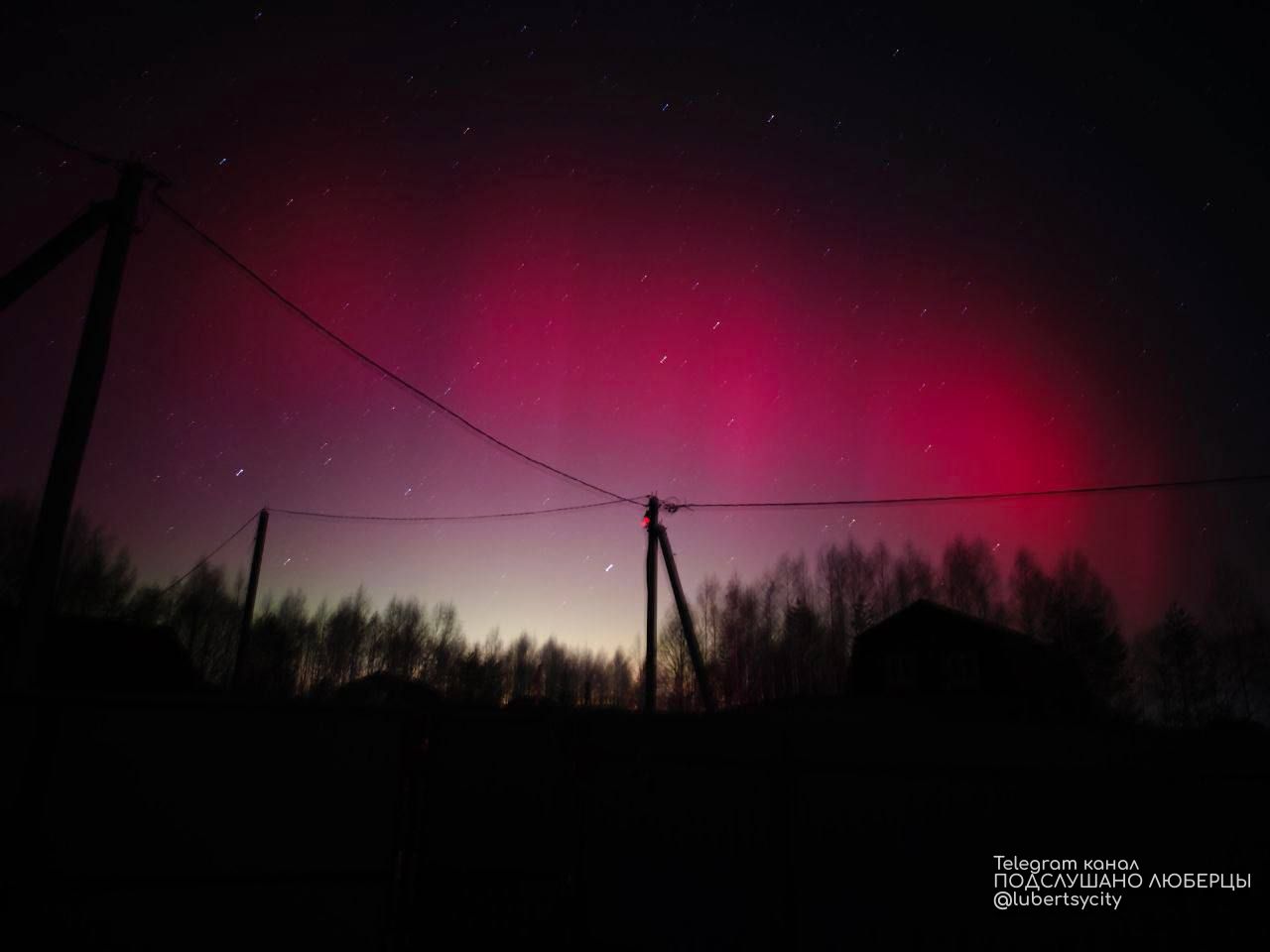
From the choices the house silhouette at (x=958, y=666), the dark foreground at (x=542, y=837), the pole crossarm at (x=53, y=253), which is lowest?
the dark foreground at (x=542, y=837)

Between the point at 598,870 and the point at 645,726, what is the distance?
4445 mm

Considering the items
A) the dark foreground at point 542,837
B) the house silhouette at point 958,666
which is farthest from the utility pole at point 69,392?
the house silhouette at point 958,666

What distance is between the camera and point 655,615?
19.6 meters

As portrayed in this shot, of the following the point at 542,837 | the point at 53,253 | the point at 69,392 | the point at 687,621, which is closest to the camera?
the point at 69,392

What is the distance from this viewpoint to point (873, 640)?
3109 centimetres

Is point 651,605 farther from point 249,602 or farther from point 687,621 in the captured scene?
point 249,602

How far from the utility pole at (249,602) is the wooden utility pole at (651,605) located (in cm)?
1406

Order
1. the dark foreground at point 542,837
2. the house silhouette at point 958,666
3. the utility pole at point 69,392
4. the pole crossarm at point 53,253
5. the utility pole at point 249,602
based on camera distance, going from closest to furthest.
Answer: the dark foreground at point 542,837 → the utility pole at point 69,392 → the pole crossarm at point 53,253 → the utility pole at point 249,602 → the house silhouette at point 958,666

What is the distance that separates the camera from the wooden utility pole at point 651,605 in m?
18.8

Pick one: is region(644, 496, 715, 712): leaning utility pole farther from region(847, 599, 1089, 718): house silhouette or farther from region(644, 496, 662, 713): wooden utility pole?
region(847, 599, 1089, 718): house silhouette

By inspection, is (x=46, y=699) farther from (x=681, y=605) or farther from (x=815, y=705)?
(x=815, y=705)

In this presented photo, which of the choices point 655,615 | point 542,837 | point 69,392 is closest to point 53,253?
point 69,392

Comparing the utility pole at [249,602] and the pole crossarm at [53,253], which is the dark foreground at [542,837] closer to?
the pole crossarm at [53,253]

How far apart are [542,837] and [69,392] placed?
8695 mm
